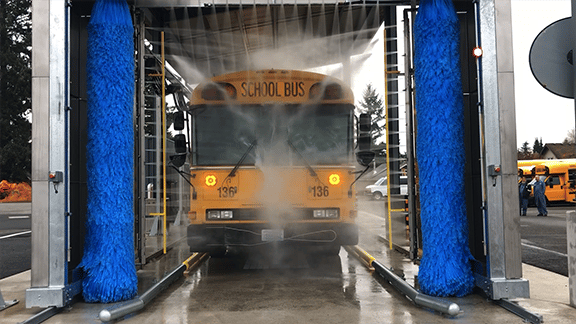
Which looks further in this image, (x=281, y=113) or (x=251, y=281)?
(x=281, y=113)

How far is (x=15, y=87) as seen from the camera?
26.7 metres

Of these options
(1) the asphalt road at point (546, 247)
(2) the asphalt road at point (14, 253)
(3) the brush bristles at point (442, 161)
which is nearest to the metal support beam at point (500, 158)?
(3) the brush bristles at point (442, 161)

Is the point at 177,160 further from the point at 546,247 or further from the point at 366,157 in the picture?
the point at 546,247

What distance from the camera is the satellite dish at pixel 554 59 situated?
4691 millimetres

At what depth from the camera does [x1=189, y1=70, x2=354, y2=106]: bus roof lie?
24.7 feet

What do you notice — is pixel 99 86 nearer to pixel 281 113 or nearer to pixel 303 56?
pixel 281 113

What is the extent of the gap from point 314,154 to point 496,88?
2.89 meters

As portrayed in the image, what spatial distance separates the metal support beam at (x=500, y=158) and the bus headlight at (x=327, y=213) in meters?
2.51

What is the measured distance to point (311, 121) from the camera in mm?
7516

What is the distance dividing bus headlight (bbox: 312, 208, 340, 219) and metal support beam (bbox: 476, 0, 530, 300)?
8.23 feet

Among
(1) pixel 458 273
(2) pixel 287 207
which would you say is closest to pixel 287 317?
(1) pixel 458 273

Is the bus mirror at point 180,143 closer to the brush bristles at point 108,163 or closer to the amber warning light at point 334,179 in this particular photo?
the brush bristles at point 108,163

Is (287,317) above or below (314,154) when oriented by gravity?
below

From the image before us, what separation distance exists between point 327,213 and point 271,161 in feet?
3.60
